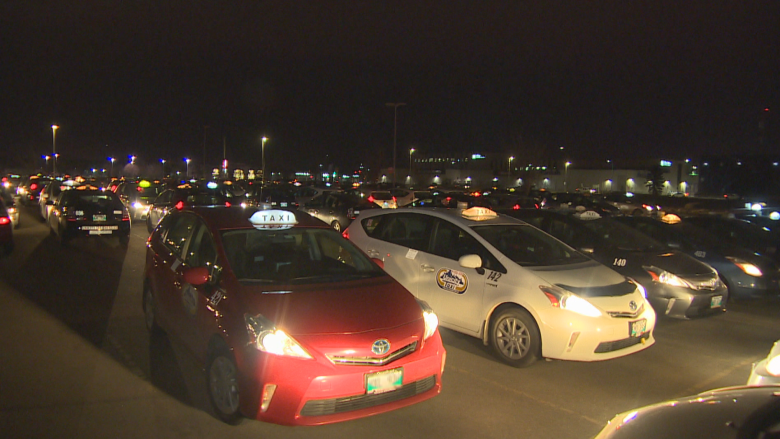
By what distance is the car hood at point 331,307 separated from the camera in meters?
4.24

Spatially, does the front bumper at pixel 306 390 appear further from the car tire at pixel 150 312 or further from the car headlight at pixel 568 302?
the car tire at pixel 150 312

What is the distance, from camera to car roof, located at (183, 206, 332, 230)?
553 centimetres

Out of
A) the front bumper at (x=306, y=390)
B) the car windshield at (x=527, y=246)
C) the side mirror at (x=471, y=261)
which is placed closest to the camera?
the front bumper at (x=306, y=390)

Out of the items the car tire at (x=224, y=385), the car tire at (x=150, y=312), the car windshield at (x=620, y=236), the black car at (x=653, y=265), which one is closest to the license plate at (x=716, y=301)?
the black car at (x=653, y=265)

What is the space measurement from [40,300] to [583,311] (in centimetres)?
799

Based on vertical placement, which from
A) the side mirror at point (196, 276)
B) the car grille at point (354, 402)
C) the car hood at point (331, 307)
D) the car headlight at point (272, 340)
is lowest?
the car grille at point (354, 402)

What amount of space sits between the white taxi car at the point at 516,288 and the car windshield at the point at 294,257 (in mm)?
1372

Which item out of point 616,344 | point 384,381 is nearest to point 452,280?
point 616,344

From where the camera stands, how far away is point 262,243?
18.7 ft

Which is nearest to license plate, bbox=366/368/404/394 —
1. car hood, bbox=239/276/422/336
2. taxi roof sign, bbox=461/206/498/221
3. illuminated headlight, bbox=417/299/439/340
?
car hood, bbox=239/276/422/336

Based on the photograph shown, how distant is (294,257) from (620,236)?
6320 millimetres

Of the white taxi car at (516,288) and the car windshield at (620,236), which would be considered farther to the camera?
the car windshield at (620,236)

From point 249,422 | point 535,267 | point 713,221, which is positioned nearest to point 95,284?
point 249,422

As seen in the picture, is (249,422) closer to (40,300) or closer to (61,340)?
(61,340)
